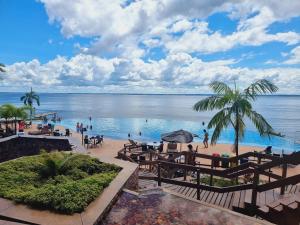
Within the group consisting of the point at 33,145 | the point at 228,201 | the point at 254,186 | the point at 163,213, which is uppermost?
the point at 254,186

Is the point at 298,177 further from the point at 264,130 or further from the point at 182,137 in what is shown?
the point at 182,137

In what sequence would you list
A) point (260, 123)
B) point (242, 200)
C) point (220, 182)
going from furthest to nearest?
point (260, 123), point (220, 182), point (242, 200)

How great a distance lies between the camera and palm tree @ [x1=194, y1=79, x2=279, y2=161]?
11570mm

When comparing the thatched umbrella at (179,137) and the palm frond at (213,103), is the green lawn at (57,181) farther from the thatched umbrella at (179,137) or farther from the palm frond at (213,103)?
the thatched umbrella at (179,137)

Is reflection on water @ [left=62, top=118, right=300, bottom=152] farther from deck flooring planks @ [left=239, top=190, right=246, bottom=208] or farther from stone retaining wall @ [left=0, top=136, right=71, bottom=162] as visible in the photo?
deck flooring planks @ [left=239, top=190, right=246, bottom=208]

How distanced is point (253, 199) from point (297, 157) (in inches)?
60.3

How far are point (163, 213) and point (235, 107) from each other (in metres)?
7.08

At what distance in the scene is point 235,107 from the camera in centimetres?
1162

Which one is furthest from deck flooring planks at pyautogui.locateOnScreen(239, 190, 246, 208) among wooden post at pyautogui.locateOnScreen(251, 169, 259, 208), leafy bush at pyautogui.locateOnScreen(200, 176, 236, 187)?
leafy bush at pyautogui.locateOnScreen(200, 176, 236, 187)

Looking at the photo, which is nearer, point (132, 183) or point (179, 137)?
point (132, 183)

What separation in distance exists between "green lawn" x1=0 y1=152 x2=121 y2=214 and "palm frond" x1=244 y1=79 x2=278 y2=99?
6.99 metres

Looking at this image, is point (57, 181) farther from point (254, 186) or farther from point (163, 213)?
point (254, 186)

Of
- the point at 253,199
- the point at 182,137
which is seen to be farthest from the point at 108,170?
the point at 182,137

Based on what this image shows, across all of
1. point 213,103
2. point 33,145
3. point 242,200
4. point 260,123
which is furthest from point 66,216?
point 260,123
